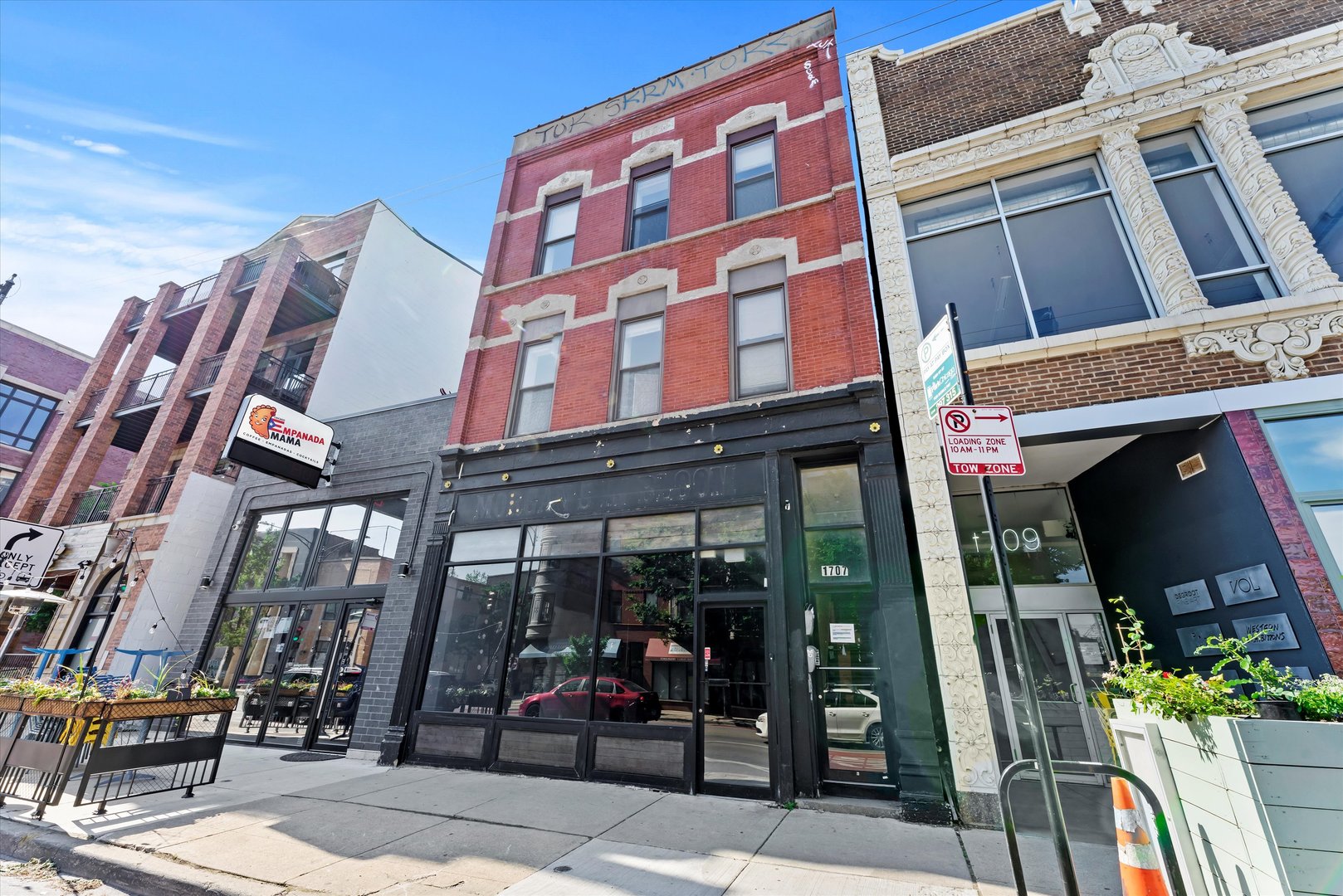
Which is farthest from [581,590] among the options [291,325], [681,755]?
[291,325]

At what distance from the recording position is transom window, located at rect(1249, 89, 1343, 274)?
6.77m

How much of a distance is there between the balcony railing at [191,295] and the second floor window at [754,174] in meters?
18.2

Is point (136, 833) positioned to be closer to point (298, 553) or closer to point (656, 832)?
point (656, 832)

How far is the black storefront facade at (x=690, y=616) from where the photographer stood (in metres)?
6.71

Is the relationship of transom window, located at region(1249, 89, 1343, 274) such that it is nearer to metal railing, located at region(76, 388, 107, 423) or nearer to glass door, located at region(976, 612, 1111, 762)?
glass door, located at region(976, 612, 1111, 762)

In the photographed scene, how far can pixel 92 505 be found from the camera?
16.3 meters

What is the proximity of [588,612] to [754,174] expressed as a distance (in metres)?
8.54

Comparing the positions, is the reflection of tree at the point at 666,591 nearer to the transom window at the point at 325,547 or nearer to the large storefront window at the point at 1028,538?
the large storefront window at the point at 1028,538

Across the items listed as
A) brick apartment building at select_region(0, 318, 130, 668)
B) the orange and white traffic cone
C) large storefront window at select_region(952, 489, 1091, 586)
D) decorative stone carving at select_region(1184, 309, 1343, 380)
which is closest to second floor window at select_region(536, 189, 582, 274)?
large storefront window at select_region(952, 489, 1091, 586)

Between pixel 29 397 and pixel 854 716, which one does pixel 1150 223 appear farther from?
pixel 29 397

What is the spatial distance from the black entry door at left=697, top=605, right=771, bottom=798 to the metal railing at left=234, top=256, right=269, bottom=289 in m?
18.9

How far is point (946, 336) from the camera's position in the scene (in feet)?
13.9

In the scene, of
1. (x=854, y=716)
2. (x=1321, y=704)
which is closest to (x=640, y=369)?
(x=854, y=716)

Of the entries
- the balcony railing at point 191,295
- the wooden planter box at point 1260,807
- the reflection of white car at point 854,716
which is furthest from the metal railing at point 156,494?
the wooden planter box at point 1260,807
